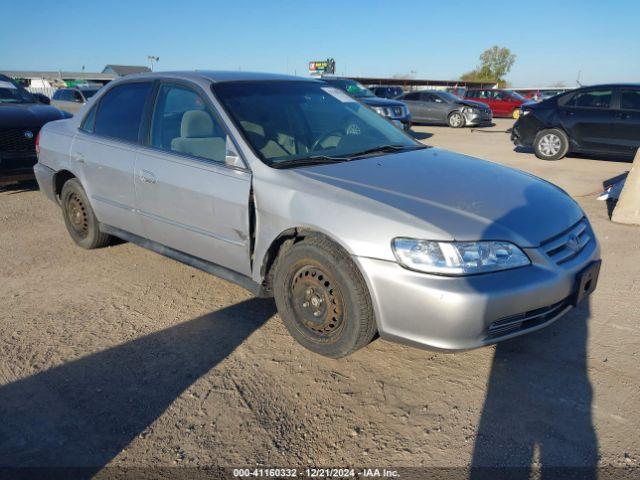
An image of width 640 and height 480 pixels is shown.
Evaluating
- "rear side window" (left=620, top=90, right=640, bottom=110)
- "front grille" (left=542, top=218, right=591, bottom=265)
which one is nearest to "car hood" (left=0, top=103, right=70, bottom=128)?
"front grille" (left=542, top=218, right=591, bottom=265)

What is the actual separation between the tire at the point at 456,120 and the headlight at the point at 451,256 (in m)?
17.9

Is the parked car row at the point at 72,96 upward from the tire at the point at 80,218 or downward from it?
upward

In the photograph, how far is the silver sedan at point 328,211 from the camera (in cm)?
253

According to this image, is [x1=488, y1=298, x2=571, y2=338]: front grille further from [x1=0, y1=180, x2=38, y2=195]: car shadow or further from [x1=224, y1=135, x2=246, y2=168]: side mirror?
[x1=0, y1=180, x2=38, y2=195]: car shadow

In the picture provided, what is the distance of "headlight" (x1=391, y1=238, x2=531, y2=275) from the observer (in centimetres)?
249

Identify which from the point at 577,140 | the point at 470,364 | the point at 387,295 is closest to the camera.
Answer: the point at 387,295

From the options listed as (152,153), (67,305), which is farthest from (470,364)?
(67,305)

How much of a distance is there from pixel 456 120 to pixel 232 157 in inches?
693

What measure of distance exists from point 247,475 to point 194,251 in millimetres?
1804

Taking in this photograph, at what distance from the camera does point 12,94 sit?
809 centimetres

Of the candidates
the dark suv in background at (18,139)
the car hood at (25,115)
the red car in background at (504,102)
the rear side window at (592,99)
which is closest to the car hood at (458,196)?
the dark suv in background at (18,139)

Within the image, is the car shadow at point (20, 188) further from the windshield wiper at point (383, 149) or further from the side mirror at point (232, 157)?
the windshield wiper at point (383, 149)

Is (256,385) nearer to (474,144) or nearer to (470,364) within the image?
(470,364)

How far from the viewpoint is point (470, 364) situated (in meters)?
2.99
